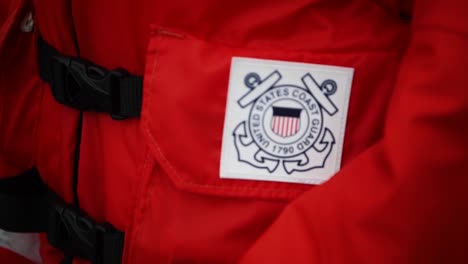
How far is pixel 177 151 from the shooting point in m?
0.75

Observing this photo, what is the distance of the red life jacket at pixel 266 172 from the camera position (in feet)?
2.14

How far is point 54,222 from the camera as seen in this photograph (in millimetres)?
948

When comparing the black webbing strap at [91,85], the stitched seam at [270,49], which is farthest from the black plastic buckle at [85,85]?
the stitched seam at [270,49]

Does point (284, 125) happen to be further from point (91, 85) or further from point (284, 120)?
point (91, 85)

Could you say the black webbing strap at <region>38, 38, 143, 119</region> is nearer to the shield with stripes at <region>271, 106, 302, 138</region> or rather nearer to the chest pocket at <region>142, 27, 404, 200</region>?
the chest pocket at <region>142, 27, 404, 200</region>

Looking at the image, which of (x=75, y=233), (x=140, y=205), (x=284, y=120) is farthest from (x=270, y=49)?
(x=75, y=233)

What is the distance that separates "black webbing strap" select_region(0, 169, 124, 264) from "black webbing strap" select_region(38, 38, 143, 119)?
0.55 feet

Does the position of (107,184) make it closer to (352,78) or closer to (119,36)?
(119,36)

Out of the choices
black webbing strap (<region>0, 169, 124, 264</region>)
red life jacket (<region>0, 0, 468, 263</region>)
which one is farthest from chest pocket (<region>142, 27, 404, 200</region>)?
black webbing strap (<region>0, 169, 124, 264</region>)

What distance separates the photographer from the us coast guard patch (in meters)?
0.73

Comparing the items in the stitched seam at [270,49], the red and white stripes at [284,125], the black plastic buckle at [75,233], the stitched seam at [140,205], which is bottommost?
the black plastic buckle at [75,233]

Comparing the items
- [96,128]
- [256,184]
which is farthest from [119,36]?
[256,184]

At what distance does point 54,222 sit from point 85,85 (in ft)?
0.78

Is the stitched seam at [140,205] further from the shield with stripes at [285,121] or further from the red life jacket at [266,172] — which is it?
the shield with stripes at [285,121]
